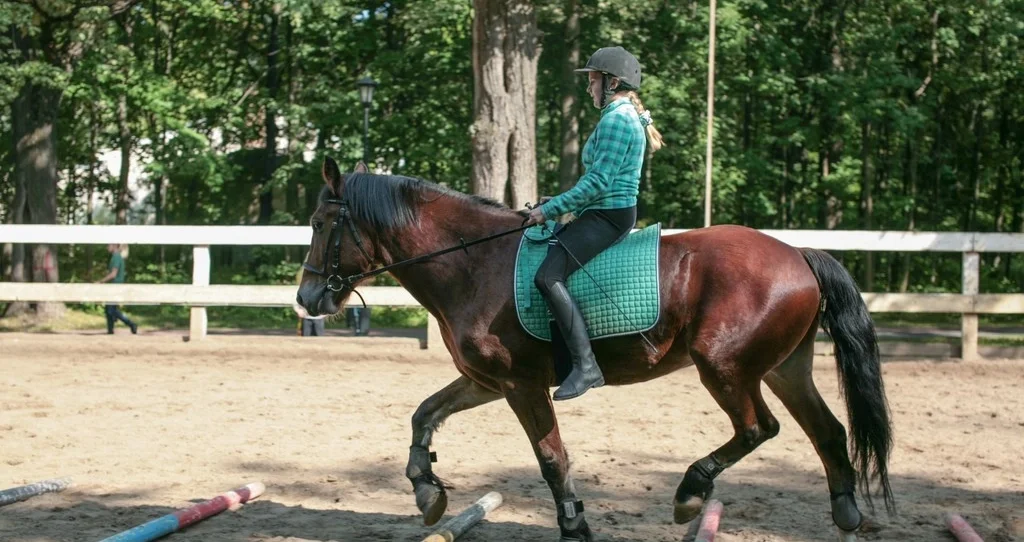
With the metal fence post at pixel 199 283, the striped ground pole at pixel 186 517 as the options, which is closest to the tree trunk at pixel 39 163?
the metal fence post at pixel 199 283

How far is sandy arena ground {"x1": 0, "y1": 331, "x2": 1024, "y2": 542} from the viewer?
18.5 ft

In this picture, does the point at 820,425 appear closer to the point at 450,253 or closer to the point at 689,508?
the point at 689,508

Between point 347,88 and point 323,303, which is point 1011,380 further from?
point 347,88

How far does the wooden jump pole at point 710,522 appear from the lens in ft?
16.0

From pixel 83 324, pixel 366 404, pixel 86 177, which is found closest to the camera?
pixel 366 404

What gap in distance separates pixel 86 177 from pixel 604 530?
97.5ft

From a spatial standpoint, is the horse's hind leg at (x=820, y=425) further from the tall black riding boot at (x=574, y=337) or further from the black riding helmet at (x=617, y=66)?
the black riding helmet at (x=617, y=66)

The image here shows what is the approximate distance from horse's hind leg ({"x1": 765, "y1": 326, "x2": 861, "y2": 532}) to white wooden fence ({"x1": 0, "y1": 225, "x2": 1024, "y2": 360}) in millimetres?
6881

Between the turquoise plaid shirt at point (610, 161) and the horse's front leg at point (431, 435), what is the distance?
1160 mm

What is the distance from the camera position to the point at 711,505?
5543 millimetres

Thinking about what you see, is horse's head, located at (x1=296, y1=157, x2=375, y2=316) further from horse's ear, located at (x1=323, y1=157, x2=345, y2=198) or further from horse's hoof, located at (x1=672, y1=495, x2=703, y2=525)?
horse's hoof, located at (x1=672, y1=495, x2=703, y2=525)

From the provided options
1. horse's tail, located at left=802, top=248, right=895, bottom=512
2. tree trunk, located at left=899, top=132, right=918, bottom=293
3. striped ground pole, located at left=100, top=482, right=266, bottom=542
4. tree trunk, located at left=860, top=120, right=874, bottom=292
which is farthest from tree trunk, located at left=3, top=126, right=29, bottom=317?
tree trunk, located at left=899, top=132, right=918, bottom=293

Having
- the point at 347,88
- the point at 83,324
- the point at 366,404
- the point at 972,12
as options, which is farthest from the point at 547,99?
the point at 366,404

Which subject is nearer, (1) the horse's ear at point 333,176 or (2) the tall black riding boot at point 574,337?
(2) the tall black riding boot at point 574,337
